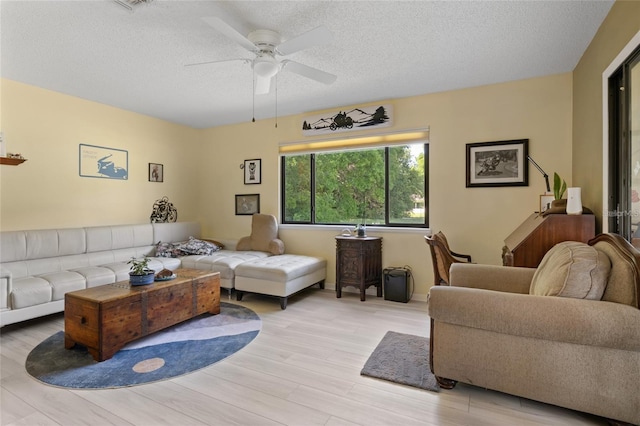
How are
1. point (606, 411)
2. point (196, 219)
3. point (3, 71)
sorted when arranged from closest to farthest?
point (606, 411)
point (3, 71)
point (196, 219)

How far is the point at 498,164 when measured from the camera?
3607mm

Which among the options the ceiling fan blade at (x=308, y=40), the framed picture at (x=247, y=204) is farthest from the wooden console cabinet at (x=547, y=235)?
the framed picture at (x=247, y=204)

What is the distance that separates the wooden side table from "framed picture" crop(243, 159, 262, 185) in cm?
→ 195

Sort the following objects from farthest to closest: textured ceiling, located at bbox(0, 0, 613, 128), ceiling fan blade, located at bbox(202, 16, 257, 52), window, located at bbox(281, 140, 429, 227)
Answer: window, located at bbox(281, 140, 429, 227)
textured ceiling, located at bbox(0, 0, 613, 128)
ceiling fan blade, located at bbox(202, 16, 257, 52)

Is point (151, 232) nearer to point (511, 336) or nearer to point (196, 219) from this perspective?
point (196, 219)

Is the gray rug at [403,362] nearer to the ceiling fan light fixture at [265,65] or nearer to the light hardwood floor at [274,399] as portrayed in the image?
the light hardwood floor at [274,399]

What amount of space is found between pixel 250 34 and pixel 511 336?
2.82m

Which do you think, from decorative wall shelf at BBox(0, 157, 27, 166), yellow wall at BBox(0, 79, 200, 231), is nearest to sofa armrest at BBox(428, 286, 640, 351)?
decorative wall shelf at BBox(0, 157, 27, 166)

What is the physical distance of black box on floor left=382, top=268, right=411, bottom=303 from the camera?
12.8 ft

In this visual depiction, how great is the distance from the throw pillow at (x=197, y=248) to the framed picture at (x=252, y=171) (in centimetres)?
126

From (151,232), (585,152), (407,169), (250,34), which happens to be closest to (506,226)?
(585,152)

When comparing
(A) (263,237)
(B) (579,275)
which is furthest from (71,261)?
(B) (579,275)

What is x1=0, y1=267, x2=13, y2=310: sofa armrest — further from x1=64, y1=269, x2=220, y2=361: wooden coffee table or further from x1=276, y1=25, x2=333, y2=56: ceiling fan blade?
x1=276, y1=25, x2=333, y2=56: ceiling fan blade

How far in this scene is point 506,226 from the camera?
11.8 feet
